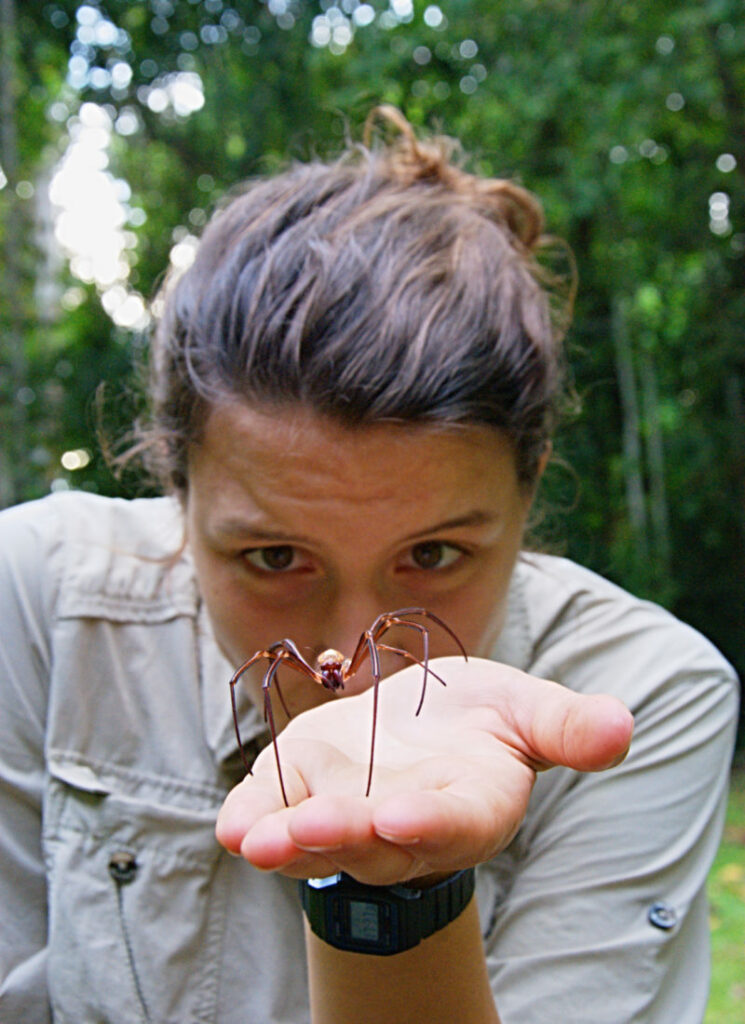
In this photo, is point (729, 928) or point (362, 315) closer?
point (362, 315)

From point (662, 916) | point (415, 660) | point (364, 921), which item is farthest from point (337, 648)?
point (662, 916)

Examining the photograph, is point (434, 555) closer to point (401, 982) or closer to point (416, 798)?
point (401, 982)

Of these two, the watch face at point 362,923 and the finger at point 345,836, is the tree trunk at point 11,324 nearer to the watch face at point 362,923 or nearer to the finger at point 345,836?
the watch face at point 362,923

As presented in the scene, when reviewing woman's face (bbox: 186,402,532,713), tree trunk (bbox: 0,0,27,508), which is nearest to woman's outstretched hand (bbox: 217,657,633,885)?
woman's face (bbox: 186,402,532,713)

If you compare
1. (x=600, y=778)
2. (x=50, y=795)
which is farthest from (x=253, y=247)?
(x=600, y=778)

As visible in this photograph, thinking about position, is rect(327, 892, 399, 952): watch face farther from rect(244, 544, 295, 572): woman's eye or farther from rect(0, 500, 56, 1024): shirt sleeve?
rect(0, 500, 56, 1024): shirt sleeve
